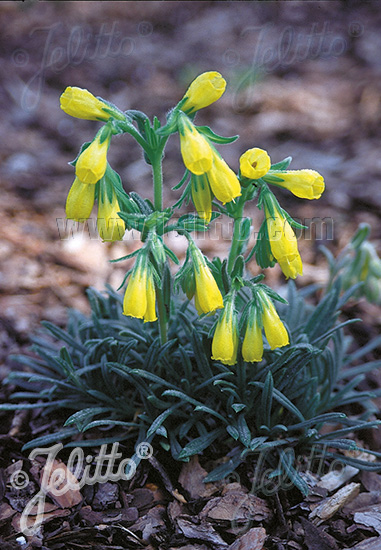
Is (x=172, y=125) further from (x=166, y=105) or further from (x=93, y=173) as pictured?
(x=166, y=105)

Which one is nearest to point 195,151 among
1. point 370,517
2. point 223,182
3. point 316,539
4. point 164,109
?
point 223,182

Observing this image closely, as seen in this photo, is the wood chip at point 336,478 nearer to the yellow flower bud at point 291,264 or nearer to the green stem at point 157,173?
the yellow flower bud at point 291,264

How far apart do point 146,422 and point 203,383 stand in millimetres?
406

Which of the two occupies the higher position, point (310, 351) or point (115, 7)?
point (115, 7)

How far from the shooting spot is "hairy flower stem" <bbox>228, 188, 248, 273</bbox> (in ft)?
7.48

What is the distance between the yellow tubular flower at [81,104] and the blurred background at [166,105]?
187cm

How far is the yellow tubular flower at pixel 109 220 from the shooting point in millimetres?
2135

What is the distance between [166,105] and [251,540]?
505cm

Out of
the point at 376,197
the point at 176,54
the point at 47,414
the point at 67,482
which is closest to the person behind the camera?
the point at 67,482

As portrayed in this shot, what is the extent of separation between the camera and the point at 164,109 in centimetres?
598

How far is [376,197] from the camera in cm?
471

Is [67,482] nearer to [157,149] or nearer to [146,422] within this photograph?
[146,422]

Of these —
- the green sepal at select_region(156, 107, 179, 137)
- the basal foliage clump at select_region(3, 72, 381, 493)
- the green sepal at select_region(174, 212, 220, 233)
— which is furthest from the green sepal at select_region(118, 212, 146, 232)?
the green sepal at select_region(156, 107, 179, 137)

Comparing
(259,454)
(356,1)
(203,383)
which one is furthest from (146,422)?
(356,1)
